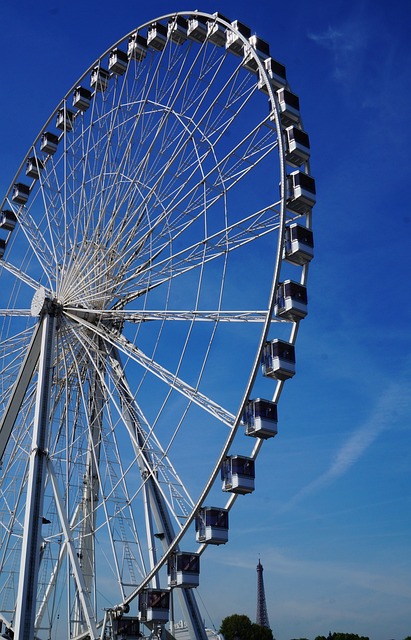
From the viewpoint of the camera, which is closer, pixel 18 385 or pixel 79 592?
pixel 79 592

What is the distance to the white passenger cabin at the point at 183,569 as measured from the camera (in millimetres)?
18594

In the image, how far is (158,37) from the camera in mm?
27219

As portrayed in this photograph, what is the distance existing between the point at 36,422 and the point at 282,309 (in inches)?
336

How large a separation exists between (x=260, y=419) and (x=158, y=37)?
15644 mm

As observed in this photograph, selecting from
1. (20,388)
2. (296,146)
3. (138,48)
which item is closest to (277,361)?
(296,146)

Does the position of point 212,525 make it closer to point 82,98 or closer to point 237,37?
point 237,37

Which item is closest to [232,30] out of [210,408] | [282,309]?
[282,309]

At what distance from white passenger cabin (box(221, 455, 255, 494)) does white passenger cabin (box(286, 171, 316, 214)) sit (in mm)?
6920

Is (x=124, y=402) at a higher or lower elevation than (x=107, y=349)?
lower

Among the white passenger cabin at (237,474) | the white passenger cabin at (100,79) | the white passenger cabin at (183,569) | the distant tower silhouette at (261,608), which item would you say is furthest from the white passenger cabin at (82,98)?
the distant tower silhouette at (261,608)

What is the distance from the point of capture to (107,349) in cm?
2438

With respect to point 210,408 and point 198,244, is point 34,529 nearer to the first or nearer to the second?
point 210,408

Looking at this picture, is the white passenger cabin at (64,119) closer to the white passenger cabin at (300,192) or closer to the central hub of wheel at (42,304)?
the central hub of wheel at (42,304)

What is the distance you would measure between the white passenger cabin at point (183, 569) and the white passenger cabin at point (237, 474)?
2061 mm
